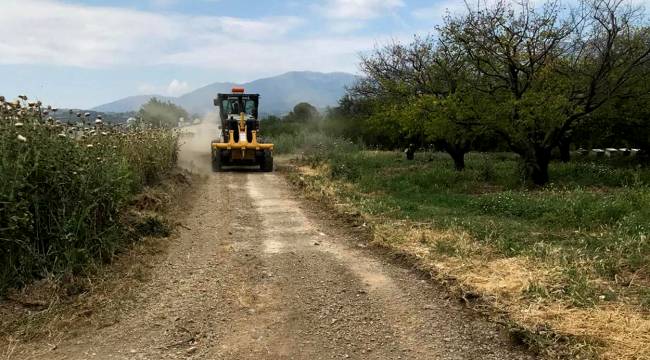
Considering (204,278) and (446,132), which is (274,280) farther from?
(446,132)

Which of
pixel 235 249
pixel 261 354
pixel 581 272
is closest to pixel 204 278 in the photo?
pixel 235 249

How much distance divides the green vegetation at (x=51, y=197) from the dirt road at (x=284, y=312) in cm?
75

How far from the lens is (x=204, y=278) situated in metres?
5.60

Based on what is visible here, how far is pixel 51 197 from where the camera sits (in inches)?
207

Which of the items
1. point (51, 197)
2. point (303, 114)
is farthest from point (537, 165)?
point (303, 114)

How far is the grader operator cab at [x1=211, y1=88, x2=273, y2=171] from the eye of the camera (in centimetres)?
1672

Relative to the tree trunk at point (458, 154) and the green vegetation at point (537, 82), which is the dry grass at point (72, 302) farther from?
the tree trunk at point (458, 154)

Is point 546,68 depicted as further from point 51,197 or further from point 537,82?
point 51,197

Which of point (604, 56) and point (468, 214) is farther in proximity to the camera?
point (604, 56)

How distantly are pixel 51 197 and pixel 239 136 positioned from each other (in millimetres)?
12149

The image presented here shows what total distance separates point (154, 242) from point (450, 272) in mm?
3625

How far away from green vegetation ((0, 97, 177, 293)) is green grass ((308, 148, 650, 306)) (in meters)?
3.79

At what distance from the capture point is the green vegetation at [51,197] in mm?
4785

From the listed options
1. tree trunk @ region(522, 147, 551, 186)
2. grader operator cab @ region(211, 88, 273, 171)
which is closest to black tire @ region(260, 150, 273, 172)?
grader operator cab @ region(211, 88, 273, 171)
